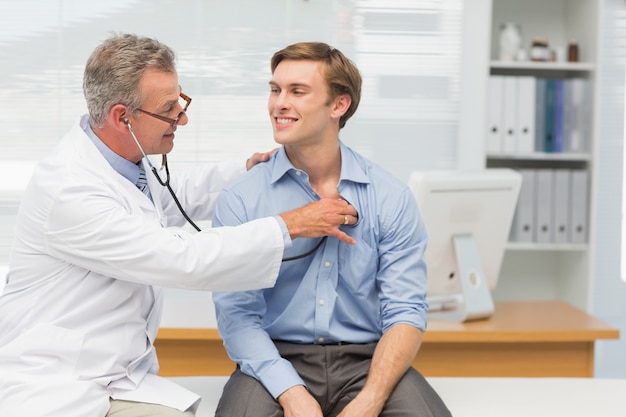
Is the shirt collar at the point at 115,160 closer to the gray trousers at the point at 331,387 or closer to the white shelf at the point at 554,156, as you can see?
the gray trousers at the point at 331,387

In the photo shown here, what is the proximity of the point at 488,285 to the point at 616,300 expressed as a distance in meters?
1.24

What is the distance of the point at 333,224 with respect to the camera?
1.85 meters

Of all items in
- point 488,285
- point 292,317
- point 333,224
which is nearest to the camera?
point 333,224

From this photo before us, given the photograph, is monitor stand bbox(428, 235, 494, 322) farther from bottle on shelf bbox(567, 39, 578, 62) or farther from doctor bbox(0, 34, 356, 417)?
bottle on shelf bbox(567, 39, 578, 62)

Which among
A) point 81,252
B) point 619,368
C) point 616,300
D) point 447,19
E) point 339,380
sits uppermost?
point 447,19

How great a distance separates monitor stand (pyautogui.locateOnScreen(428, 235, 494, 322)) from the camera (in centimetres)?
271

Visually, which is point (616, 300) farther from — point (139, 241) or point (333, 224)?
point (139, 241)

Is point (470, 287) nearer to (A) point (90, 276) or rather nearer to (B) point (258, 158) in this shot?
(B) point (258, 158)

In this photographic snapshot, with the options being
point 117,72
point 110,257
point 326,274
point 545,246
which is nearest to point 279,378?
point 326,274

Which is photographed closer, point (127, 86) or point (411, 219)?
point (127, 86)

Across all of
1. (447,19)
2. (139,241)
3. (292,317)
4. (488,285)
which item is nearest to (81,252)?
(139,241)

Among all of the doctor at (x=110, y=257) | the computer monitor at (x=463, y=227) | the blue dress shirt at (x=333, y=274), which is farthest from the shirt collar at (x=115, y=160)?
the computer monitor at (x=463, y=227)

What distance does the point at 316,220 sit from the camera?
6.02 ft

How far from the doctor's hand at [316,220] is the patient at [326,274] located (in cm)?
11
